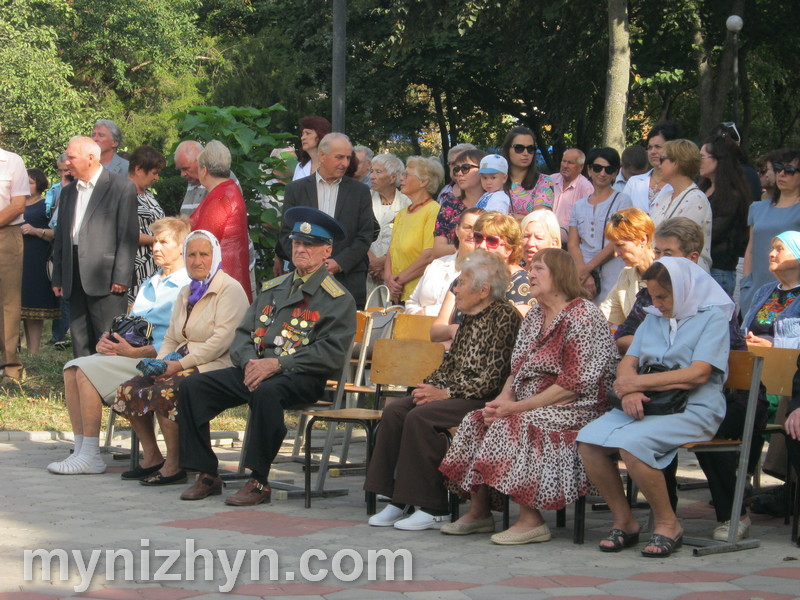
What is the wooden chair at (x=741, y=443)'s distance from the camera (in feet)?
19.3

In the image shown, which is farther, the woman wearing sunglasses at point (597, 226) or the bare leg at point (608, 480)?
the woman wearing sunglasses at point (597, 226)

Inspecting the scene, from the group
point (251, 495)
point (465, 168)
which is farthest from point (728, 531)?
point (465, 168)

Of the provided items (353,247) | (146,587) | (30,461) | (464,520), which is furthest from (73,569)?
(353,247)

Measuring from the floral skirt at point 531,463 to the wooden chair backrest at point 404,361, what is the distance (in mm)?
951

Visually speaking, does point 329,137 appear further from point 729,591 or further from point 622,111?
point 622,111

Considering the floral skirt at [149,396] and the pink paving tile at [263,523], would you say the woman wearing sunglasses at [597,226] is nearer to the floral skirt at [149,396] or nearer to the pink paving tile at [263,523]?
the floral skirt at [149,396]

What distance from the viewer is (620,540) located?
582 cm

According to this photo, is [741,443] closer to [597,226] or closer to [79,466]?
[597,226]

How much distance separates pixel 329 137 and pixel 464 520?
14.0ft

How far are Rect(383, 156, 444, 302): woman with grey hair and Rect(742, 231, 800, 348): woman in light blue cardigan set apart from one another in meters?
3.13

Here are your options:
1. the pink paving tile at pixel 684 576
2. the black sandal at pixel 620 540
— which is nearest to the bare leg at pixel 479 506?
the black sandal at pixel 620 540

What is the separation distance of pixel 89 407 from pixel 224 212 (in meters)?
2.09

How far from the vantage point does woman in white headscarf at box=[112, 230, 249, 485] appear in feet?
25.2

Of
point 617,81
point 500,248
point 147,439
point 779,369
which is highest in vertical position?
point 617,81
